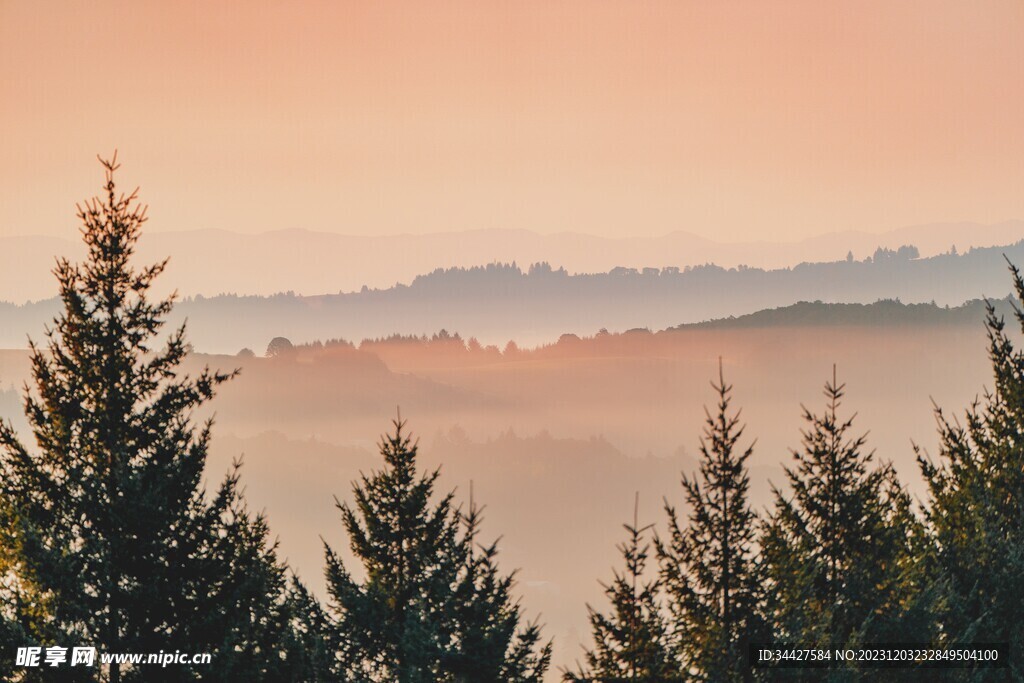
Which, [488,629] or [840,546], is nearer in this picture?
[840,546]

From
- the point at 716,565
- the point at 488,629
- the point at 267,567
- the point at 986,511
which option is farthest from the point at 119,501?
the point at 986,511

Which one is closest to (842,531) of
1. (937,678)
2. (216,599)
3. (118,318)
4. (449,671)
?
(937,678)

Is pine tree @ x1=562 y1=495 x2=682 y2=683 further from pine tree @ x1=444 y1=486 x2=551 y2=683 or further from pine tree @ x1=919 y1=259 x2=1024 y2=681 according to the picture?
pine tree @ x1=919 y1=259 x2=1024 y2=681

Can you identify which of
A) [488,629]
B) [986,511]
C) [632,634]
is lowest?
[632,634]

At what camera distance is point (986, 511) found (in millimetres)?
24734

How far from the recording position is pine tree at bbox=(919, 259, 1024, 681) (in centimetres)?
2208

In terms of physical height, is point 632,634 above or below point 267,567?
below

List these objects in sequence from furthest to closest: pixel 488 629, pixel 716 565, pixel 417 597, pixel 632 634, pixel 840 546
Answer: pixel 417 597, pixel 488 629, pixel 840 546, pixel 632 634, pixel 716 565

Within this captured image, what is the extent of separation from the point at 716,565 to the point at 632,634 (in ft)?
6.59

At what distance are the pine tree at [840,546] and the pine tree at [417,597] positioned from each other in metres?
6.34

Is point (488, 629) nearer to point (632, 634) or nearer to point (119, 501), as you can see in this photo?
point (632, 634)

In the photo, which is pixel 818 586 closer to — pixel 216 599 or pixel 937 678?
pixel 937 678

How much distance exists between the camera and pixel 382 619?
23938mm

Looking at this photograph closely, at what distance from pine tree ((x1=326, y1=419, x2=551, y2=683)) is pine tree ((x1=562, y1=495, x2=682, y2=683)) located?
390cm
